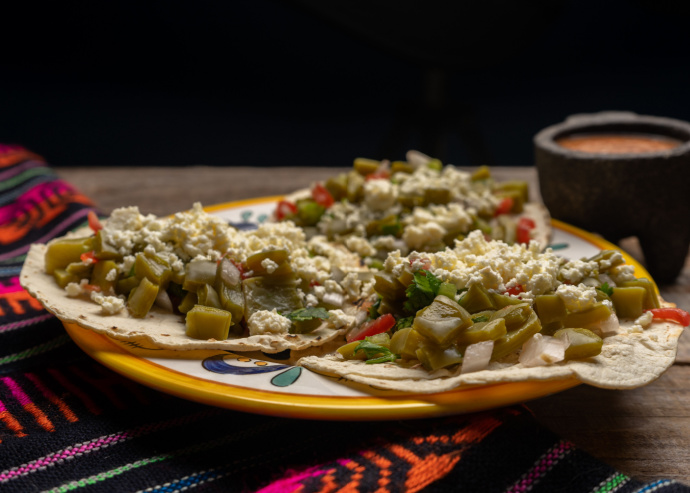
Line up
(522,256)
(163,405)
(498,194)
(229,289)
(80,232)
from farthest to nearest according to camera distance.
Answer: (498,194) → (80,232) → (229,289) → (522,256) → (163,405)

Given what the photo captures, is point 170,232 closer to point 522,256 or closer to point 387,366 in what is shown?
point 387,366

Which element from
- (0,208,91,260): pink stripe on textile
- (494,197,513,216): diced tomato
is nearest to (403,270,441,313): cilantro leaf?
(494,197,513,216): diced tomato

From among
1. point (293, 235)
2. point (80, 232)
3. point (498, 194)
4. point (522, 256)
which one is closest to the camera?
point (522, 256)

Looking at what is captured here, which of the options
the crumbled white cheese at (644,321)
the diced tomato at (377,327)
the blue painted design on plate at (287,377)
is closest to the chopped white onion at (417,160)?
the diced tomato at (377,327)

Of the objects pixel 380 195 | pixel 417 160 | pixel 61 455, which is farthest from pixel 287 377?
pixel 417 160

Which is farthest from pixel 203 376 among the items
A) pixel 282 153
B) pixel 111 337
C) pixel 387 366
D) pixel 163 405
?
pixel 282 153

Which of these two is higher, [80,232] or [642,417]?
[80,232]

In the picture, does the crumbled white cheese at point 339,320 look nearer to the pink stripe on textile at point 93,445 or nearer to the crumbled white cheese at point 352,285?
the crumbled white cheese at point 352,285

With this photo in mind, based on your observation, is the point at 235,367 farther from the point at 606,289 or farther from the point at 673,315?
the point at 673,315
